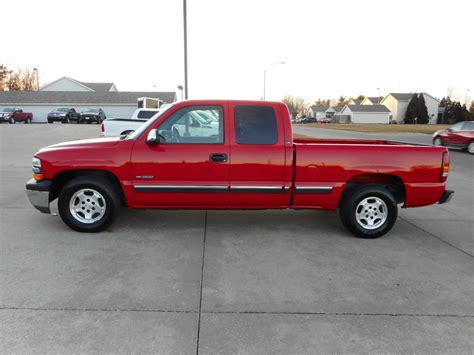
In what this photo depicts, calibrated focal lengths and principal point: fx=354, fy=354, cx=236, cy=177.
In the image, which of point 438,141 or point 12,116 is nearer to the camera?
point 438,141

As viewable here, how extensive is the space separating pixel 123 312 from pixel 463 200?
762cm

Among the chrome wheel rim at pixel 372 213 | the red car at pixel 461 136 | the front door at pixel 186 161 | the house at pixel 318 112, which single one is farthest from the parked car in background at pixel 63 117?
the house at pixel 318 112

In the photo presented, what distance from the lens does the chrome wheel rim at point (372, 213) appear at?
505cm

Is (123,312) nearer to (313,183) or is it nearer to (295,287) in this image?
(295,287)

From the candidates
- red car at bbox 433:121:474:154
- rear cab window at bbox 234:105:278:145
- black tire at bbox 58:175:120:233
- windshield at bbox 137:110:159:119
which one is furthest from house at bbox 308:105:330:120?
black tire at bbox 58:175:120:233

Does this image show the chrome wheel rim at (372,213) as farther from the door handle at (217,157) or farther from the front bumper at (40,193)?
the front bumper at (40,193)

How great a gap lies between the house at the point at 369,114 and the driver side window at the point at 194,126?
3584 inches

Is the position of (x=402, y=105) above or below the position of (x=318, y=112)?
above

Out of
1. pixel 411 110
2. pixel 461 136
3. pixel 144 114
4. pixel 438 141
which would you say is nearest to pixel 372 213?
pixel 144 114

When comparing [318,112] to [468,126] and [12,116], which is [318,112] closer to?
[12,116]

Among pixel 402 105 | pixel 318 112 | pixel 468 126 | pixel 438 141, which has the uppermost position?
pixel 402 105

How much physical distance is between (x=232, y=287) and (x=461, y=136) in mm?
18250

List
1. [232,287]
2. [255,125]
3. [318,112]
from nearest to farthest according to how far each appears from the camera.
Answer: [232,287], [255,125], [318,112]

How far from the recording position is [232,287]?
11.8ft
